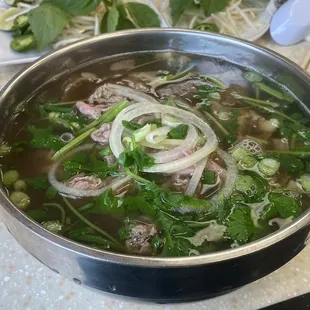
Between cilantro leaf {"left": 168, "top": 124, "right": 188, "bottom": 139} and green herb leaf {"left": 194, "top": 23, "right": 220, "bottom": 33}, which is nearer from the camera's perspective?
cilantro leaf {"left": 168, "top": 124, "right": 188, "bottom": 139}

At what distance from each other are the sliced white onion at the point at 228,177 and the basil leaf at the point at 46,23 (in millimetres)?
812

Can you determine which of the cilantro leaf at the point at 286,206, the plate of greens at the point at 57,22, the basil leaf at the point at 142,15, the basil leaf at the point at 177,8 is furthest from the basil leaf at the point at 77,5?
the cilantro leaf at the point at 286,206

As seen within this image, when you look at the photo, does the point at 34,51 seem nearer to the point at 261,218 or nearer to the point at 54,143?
the point at 54,143

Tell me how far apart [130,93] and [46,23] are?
0.56 metres

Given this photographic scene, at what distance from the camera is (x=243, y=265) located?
931 mm

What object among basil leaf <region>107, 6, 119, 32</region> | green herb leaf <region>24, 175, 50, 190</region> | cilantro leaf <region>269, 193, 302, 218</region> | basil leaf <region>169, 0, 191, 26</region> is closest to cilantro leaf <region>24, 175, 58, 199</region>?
green herb leaf <region>24, 175, 50, 190</region>

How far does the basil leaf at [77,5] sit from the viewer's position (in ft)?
5.98

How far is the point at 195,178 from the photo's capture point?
1.12 m

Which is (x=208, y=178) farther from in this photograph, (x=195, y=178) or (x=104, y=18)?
(x=104, y=18)

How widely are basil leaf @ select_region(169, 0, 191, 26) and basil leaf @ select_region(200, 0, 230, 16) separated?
6 cm

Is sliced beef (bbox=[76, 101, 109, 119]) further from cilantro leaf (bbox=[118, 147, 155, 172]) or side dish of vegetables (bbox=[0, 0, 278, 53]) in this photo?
side dish of vegetables (bbox=[0, 0, 278, 53])

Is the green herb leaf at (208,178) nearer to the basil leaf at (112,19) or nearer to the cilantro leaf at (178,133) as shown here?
the cilantro leaf at (178,133)

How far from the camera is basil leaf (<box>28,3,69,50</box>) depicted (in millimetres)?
1734

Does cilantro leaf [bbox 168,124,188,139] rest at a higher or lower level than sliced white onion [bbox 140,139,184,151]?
higher
